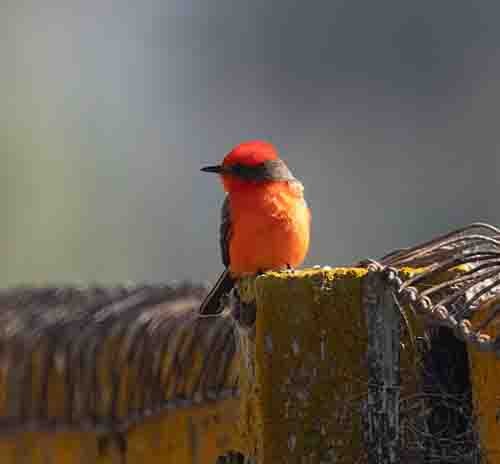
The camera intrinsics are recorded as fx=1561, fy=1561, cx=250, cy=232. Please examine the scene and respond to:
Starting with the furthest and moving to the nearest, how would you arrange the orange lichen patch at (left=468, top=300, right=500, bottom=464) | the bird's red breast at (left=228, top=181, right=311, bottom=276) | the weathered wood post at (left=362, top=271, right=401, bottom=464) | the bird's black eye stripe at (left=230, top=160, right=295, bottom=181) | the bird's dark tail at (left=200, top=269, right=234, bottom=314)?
the bird's black eye stripe at (left=230, top=160, right=295, bottom=181) < the bird's red breast at (left=228, top=181, right=311, bottom=276) < the bird's dark tail at (left=200, top=269, right=234, bottom=314) < the weathered wood post at (left=362, top=271, right=401, bottom=464) < the orange lichen patch at (left=468, top=300, right=500, bottom=464)

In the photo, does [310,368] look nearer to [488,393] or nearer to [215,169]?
[488,393]

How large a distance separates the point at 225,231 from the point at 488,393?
312cm

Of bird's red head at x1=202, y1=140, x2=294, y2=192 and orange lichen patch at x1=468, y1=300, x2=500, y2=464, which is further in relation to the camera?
bird's red head at x1=202, y1=140, x2=294, y2=192

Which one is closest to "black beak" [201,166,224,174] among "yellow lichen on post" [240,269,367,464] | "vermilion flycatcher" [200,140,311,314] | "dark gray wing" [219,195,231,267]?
"vermilion flycatcher" [200,140,311,314]

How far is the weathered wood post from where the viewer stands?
341 centimetres

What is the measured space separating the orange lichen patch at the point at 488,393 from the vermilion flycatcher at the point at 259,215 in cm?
249

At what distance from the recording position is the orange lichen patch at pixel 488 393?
3.26m

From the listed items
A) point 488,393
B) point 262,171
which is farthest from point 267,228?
point 488,393

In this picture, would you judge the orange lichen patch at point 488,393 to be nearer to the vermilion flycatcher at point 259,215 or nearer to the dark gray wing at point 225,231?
the vermilion flycatcher at point 259,215

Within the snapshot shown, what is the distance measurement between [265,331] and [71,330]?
1.88 metres

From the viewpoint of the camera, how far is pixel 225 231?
634cm

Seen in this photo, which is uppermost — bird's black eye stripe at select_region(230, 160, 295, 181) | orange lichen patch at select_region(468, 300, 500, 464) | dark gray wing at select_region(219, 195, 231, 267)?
bird's black eye stripe at select_region(230, 160, 295, 181)

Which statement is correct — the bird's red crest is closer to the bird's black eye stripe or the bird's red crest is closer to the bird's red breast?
the bird's black eye stripe

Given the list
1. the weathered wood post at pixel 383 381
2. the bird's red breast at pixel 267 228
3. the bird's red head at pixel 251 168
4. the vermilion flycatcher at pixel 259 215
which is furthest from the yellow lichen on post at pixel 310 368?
the bird's red head at pixel 251 168
